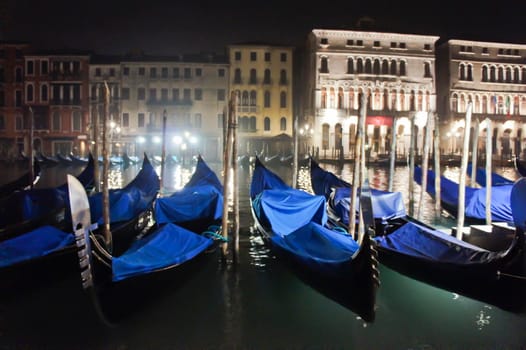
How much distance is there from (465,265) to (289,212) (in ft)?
8.01

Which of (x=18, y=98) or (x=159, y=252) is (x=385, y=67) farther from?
(x=159, y=252)

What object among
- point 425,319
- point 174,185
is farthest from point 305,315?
point 174,185

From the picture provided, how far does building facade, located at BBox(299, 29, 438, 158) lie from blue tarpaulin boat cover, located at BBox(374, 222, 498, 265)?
23.1 meters

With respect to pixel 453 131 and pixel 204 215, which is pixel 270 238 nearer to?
pixel 204 215

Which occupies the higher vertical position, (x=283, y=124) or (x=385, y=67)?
(x=385, y=67)

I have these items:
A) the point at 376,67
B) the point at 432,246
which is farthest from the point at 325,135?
the point at 432,246

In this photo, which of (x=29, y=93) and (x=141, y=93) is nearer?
(x=29, y=93)

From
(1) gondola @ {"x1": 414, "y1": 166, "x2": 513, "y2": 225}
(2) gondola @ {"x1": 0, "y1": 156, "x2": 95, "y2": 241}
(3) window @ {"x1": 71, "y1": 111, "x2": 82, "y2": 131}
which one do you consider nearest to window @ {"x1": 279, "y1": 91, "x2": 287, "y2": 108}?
(3) window @ {"x1": 71, "y1": 111, "x2": 82, "y2": 131}

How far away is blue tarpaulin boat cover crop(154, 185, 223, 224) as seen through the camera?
663 centimetres

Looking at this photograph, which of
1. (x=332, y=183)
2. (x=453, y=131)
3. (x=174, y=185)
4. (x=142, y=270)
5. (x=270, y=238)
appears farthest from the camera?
(x=453, y=131)

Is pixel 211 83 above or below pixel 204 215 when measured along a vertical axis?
above

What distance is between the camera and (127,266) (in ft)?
12.6

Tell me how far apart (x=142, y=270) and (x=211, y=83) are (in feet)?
87.0

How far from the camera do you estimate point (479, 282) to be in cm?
432
